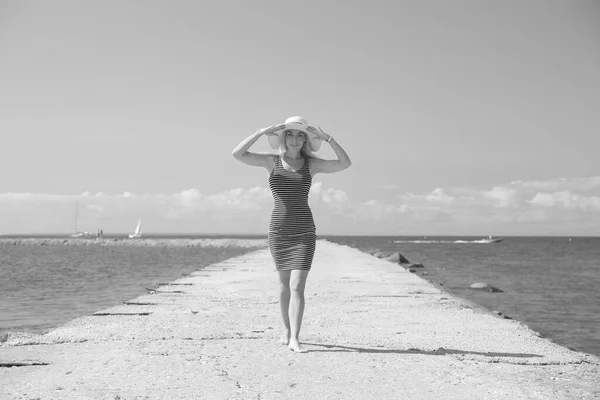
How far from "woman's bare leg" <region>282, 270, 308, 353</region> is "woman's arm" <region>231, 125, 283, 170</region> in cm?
96

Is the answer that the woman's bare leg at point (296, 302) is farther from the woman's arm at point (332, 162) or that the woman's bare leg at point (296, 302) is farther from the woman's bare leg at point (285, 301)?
the woman's arm at point (332, 162)

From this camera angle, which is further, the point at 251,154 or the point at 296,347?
the point at 251,154

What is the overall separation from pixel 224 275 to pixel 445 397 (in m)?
11.5

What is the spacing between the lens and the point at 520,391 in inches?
164

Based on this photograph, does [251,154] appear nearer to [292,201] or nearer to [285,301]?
[292,201]

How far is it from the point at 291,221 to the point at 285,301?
73 cm

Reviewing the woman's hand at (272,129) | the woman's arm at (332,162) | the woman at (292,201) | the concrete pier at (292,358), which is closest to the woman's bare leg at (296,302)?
the woman at (292,201)

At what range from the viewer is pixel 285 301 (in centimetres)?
556

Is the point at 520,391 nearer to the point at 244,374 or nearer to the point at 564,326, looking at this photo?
the point at 244,374

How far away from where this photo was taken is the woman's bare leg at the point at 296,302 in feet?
17.4

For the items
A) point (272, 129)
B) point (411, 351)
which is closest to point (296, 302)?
point (411, 351)

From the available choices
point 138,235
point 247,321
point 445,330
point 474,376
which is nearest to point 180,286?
point 247,321

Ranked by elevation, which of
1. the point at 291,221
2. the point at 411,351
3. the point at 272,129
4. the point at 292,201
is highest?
the point at 272,129

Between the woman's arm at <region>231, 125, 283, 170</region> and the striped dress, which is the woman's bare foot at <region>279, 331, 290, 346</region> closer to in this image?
the striped dress
